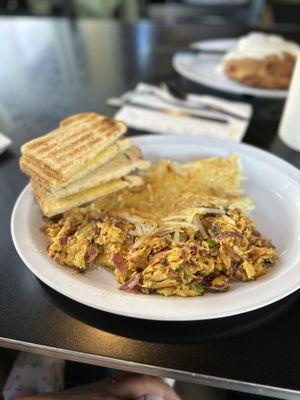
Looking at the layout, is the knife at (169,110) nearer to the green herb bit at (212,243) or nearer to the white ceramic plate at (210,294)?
the white ceramic plate at (210,294)

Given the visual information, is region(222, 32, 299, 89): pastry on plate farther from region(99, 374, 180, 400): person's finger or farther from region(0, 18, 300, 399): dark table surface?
region(99, 374, 180, 400): person's finger

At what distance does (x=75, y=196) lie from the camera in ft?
3.37

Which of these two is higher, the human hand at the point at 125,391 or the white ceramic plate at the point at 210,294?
the white ceramic plate at the point at 210,294

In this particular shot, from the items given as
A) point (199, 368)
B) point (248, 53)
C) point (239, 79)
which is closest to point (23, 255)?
point (199, 368)

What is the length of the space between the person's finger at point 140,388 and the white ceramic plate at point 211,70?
127 cm

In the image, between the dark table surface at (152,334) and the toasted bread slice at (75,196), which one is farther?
the toasted bread slice at (75,196)

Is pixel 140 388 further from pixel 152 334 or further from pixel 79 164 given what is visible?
pixel 79 164

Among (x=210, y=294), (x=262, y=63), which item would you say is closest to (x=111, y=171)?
(x=210, y=294)

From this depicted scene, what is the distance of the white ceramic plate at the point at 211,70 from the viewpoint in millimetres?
1674

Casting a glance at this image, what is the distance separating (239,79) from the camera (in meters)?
1.72

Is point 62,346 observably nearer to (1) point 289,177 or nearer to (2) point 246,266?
(2) point 246,266

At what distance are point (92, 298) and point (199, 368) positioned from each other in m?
0.25

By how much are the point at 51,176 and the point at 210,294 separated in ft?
1.72

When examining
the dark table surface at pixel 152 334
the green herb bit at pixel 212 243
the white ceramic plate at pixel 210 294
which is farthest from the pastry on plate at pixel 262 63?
the green herb bit at pixel 212 243
